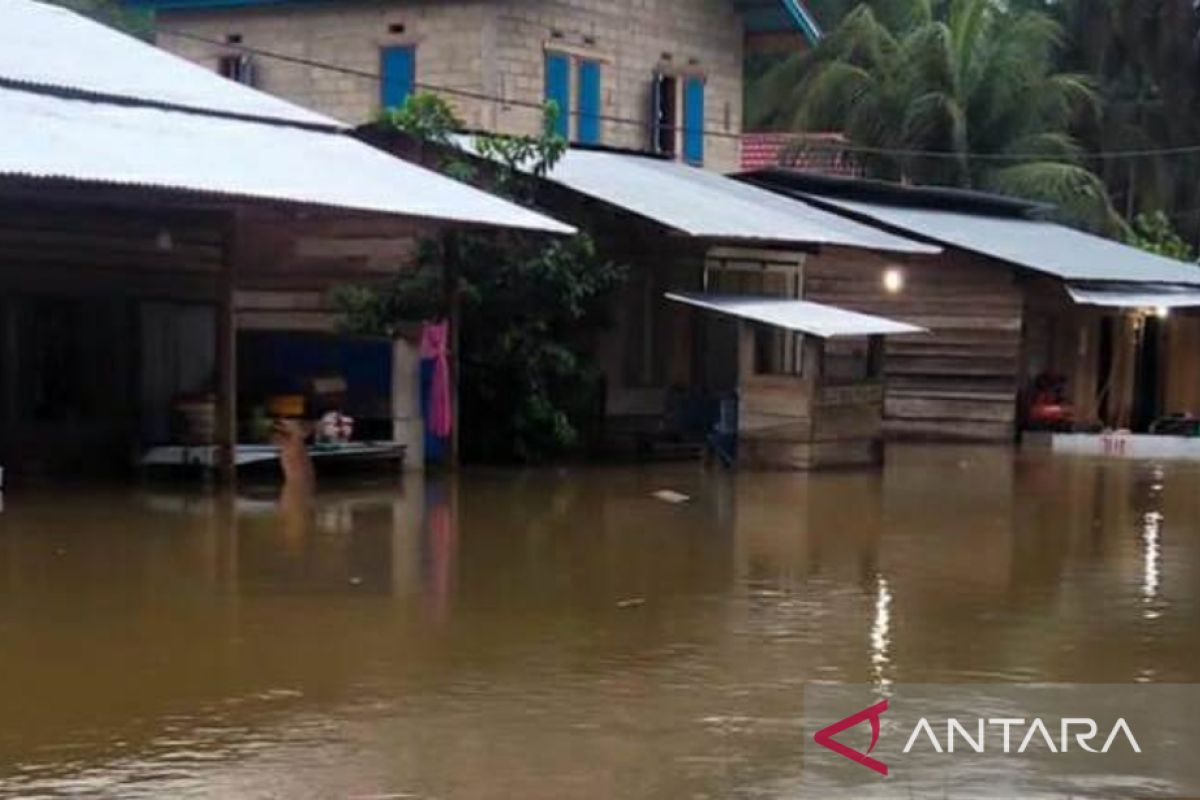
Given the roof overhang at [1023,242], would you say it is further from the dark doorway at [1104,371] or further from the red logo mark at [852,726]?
the red logo mark at [852,726]

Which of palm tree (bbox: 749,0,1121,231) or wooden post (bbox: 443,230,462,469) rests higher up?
palm tree (bbox: 749,0,1121,231)

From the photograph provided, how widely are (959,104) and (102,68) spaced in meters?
17.8

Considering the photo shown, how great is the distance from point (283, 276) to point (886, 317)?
8.78 meters

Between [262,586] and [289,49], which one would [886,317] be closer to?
[289,49]

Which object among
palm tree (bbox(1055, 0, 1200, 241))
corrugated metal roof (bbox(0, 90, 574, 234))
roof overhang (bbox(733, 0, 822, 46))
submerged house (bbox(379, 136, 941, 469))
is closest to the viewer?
corrugated metal roof (bbox(0, 90, 574, 234))

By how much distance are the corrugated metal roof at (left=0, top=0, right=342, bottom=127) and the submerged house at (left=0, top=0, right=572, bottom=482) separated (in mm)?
36

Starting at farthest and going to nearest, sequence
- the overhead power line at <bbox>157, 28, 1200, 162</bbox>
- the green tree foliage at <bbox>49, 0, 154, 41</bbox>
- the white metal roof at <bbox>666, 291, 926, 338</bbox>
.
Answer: the green tree foliage at <bbox>49, 0, 154, 41</bbox>
the overhead power line at <bbox>157, 28, 1200, 162</bbox>
the white metal roof at <bbox>666, 291, 926, 338</bbox>

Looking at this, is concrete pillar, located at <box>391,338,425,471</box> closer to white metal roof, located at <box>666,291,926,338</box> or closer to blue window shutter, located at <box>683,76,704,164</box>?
white metal roof, located at <box>666,291,926,338</box>

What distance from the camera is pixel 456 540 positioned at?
1169cm

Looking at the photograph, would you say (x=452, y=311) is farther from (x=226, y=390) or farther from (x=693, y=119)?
(x=693, y=119)

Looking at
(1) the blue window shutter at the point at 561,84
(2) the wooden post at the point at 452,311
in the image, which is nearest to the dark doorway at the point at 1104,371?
(1) the blue window shutter at the point at 561,84

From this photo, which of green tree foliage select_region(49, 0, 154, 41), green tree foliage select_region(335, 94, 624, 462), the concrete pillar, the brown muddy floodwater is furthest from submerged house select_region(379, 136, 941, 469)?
green tree foliage select_region(49, 0, 154, 41)

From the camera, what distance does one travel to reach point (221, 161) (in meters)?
14.1

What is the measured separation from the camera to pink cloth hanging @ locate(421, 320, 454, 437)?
16.3 meters
